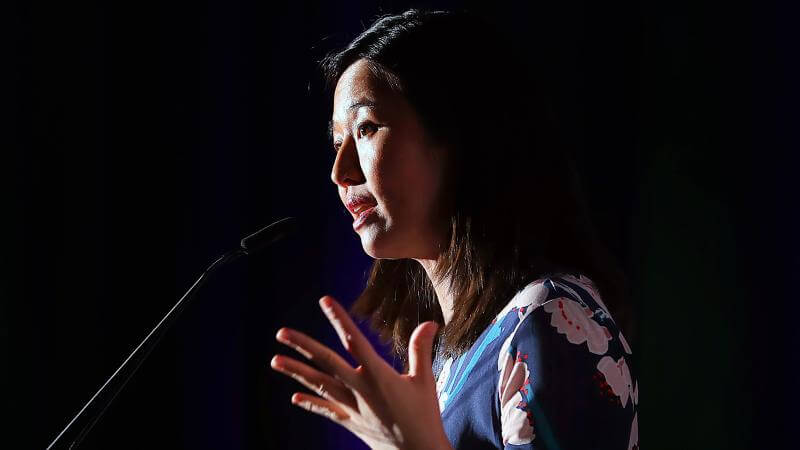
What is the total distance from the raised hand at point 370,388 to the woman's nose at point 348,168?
16.4 inches

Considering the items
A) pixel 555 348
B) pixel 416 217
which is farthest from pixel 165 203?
pixel 555 348

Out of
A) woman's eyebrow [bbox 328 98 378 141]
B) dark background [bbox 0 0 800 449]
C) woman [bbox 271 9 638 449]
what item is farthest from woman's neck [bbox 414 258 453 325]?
dark background [bbox 0 0 800 449]

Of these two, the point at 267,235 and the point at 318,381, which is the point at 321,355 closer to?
the point at 318,381

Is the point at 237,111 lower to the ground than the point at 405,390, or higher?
higher

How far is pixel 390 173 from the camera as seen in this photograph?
3.57 ft

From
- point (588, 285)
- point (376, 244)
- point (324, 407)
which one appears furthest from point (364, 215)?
point (324, 407)

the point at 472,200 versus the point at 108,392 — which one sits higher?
the point at 472,200

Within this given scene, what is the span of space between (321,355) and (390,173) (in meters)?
0.43

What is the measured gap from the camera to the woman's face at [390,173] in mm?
1089

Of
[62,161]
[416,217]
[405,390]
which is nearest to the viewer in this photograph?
[405,390]

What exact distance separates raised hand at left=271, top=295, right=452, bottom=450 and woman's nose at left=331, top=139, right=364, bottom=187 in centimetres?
42

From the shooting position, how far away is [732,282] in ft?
5.14

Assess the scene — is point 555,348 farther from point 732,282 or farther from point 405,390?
point 732,282

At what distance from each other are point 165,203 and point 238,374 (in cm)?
44
